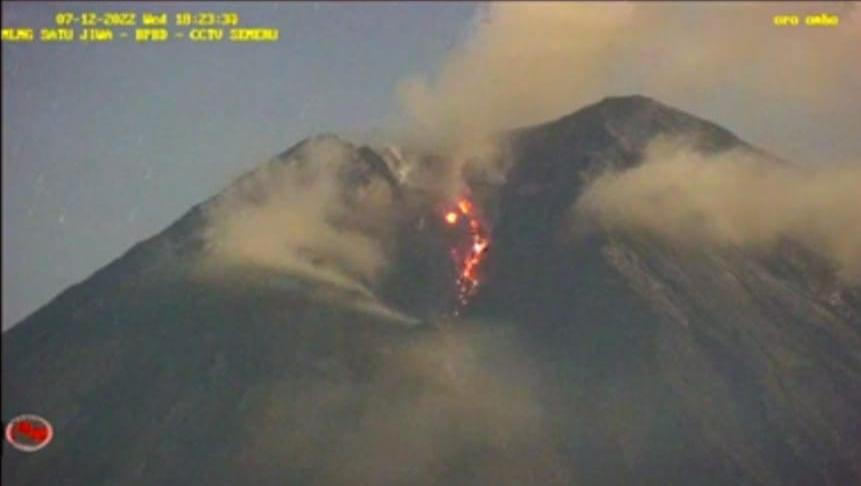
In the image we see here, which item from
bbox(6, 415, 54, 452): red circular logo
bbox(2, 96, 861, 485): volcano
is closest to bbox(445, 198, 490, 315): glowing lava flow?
bbox(2, 96, 861, 485): volcano

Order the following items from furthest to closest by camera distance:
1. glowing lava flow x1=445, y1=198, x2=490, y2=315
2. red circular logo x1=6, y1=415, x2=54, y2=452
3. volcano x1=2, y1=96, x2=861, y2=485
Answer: glowing lava flow x1=445, y1=198, x2=490, y2=315 → volcano x1=2, y1=96, x2=861, y2=485 → red circular logo x1=6, y1=415, x2=54, y2=452

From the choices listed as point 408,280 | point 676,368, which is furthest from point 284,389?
point 408,280

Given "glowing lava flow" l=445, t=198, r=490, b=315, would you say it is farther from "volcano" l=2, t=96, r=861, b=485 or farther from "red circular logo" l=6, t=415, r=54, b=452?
"red circular logo" l=6, t=415, r=54, b=452

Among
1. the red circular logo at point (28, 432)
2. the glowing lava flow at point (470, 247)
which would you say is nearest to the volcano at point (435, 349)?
the red circular logo at point (28, 432)

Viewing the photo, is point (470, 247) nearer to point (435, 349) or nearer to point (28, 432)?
point (435, 349)

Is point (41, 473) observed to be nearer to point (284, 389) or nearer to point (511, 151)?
point (284, 389)
